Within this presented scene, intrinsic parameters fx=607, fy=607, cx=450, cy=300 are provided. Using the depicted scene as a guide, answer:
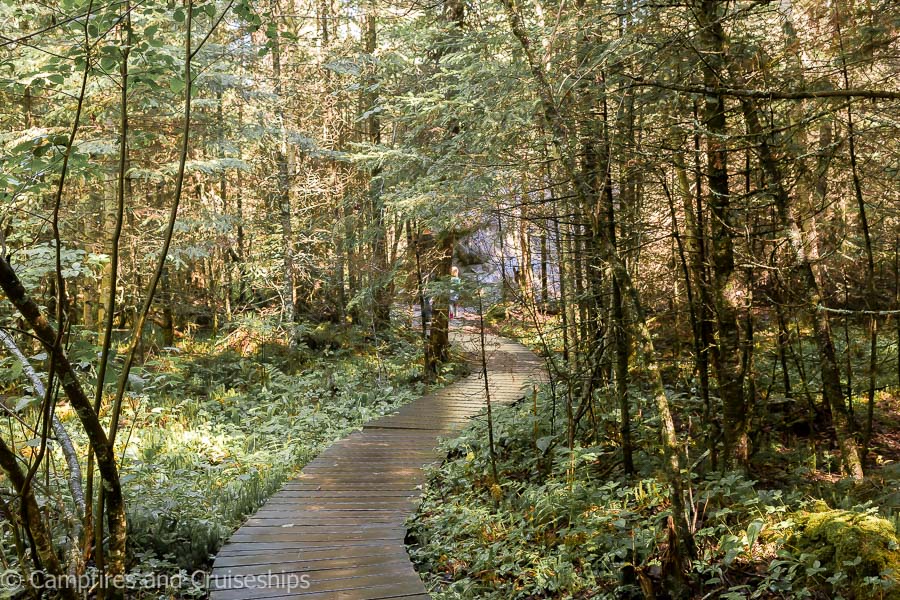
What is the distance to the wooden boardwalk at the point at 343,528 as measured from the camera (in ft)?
15.0

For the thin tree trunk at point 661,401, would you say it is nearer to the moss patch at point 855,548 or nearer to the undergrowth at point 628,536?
→ the undergrowth at point 628,536

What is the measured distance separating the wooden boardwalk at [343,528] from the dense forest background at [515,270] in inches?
13.4

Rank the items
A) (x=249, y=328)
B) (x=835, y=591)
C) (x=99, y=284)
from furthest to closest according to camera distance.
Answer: (x=249, y=328) → (x=99, y=284) → (x=835, y=591)

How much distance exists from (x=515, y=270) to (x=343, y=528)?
421cm

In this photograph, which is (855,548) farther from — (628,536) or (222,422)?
(222,422)

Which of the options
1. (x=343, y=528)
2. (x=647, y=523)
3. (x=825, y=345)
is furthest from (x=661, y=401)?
(x=343, y=528)

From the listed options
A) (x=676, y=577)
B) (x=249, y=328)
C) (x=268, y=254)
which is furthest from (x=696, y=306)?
(x=268, y=254)

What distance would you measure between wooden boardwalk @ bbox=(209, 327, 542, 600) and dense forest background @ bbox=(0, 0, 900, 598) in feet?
1.11

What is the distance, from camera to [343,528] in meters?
5.64

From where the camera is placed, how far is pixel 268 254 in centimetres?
1506

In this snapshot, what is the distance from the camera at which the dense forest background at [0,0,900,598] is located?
142 inches

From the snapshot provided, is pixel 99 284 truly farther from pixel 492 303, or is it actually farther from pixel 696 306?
pixel 696 306

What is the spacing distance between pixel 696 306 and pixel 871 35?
7.82ft

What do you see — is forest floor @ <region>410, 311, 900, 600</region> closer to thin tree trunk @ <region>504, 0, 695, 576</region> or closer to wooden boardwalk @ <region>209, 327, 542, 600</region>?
thin tree trunk @ <region>504, 0, 695, 576</region>
